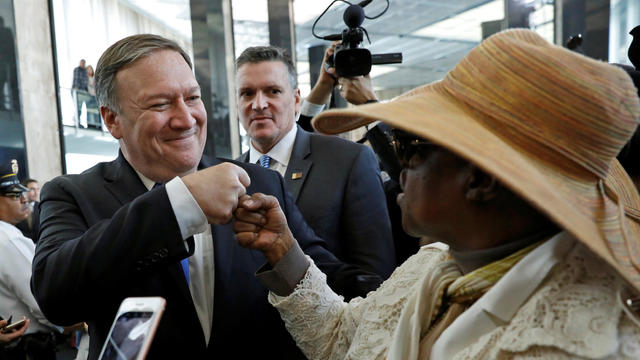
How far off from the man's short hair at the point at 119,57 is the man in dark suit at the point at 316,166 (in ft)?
3.53

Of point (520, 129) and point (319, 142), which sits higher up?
point (520, 129)

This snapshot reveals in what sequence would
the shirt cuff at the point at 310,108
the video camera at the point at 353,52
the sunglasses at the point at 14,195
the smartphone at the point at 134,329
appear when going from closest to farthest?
the smartphone at the point at 134,329, the video camera at the point at 353,52, the shirt cuff at the point at 310,108, the sunglasses at the point at 14,195

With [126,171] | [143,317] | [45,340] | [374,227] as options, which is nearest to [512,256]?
[143,317]

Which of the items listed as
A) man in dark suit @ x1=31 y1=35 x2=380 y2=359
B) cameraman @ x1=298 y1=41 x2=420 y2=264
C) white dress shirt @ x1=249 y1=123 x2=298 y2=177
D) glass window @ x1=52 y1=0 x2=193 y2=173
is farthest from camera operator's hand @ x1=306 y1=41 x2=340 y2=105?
glass window @ x1=52 y1=0 x2=193 y2=173

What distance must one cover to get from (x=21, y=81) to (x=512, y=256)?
8045 millimetres

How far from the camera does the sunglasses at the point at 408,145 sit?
98 cm

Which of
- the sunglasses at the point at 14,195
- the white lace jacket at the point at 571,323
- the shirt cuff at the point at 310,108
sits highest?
the shirt cuff at the point at 310,108

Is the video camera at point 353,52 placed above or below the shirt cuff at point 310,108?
above

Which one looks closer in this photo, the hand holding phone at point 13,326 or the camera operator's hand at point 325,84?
the camera operator's hand at point 325,84

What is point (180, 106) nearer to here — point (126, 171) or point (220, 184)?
point (126, 171)

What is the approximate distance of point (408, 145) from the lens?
1013 millimetres

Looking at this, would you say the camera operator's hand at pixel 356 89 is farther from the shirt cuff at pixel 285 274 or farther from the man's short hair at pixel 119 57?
the shirt cuff at pixel 285 274

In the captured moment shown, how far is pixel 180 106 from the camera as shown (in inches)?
60.4

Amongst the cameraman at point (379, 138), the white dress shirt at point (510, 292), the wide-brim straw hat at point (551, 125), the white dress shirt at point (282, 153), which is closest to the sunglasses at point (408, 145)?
the wide-brim straw hat at point (551, 125)
